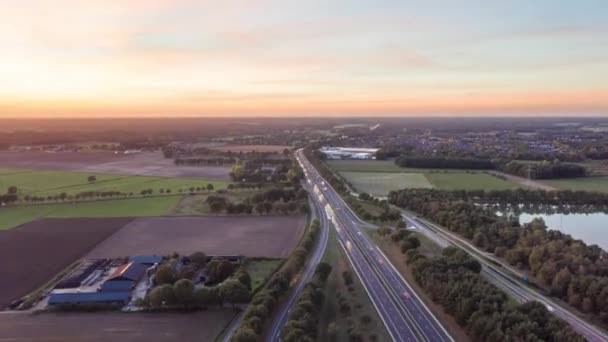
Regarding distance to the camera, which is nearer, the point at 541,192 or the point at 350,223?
the point at 350,223

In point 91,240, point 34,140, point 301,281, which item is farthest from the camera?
point 34,140

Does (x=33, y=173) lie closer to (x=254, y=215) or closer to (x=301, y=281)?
(x=254, y=215)

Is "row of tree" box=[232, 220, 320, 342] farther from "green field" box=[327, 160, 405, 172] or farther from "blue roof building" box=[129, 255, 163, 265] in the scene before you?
"green field" box=[327, 160, 405, 172]

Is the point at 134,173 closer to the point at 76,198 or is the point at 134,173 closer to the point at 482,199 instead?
the point at 76,198

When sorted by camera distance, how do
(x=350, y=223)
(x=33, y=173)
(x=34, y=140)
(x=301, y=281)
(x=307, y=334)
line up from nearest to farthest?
1. (x=307, y=334)
2. (x=301, y=281)
3. (x=350, y=223)
4. (x=33, y=173)
5. (x=34, y=140)

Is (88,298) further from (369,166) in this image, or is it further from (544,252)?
(369,166)

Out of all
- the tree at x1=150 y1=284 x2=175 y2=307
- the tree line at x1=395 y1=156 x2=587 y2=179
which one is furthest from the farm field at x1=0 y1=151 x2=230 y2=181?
the tree at x1=150 y1=284 x2=175 y2=307

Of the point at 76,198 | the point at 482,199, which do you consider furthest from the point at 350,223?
the point at 76,198
